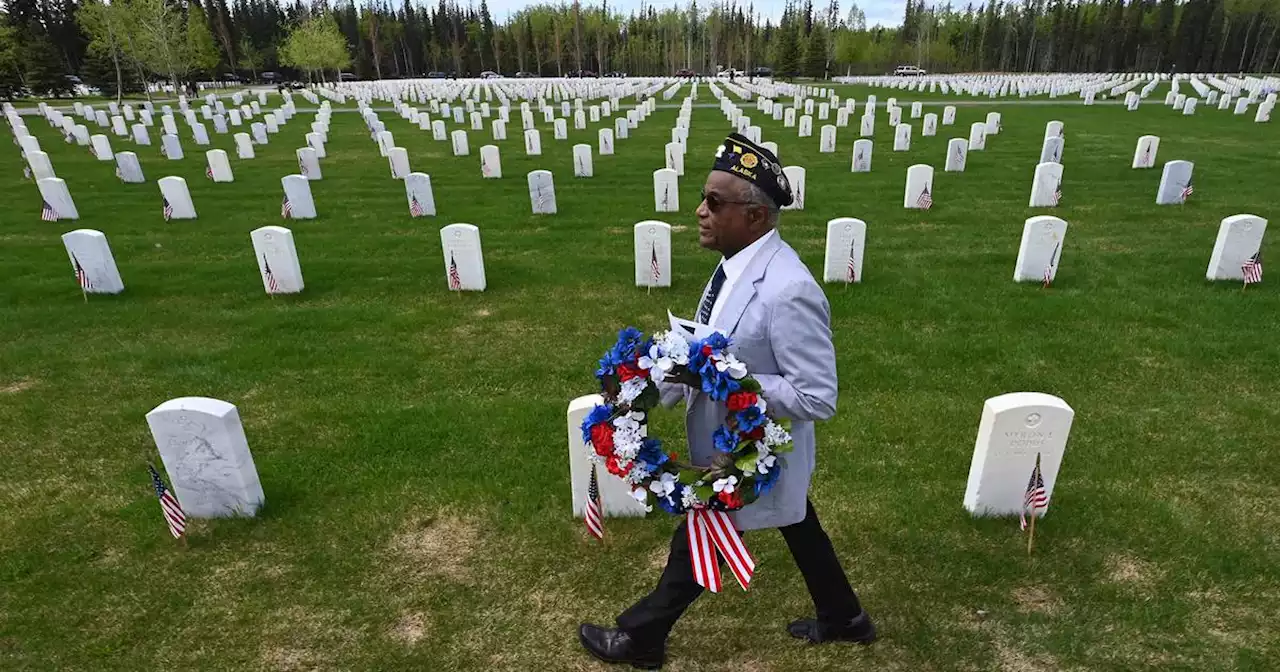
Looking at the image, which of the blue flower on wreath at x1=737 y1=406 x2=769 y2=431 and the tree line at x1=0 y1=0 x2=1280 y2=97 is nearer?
the blue flower on wreath at x1=737 y1=406 x2=769 y2=431

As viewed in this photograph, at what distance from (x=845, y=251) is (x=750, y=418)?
677 centimetres

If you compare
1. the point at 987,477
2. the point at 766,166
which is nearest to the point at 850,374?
the point at 987,477

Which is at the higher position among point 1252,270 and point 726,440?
point 726,440

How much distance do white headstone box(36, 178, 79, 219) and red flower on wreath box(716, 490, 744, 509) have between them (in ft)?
49.5

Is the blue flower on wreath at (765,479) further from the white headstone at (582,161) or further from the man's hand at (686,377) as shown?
the white headstone at (582,161)

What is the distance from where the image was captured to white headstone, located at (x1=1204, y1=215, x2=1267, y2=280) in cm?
795

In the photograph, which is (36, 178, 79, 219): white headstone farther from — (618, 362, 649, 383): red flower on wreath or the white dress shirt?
the white dress shirt

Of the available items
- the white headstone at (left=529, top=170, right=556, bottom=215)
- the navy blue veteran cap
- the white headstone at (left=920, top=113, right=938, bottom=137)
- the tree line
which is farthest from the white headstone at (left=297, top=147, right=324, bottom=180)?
the tree line

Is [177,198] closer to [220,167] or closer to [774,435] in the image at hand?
[220,167]

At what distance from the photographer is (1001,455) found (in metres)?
4.09

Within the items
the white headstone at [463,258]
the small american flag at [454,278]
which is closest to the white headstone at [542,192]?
the white headstone at [463,258]

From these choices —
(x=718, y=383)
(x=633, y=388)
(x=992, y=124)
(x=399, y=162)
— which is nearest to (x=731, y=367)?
(x=718, y=383)

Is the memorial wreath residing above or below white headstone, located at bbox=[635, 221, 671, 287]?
above

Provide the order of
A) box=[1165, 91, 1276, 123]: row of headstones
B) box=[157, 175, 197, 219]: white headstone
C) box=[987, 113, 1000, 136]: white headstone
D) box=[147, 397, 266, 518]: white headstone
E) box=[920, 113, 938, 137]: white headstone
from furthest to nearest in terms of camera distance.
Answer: box=[1165, 91, 1276, 123]: row of headstones → box=[920, 113, 938, 137]: white headstone → box=[987, 113, 1000, 136]: white headstone → box=[157, 175, 197, 219]: white headstone → box=[147, 397, 266, 518]: white headstone
